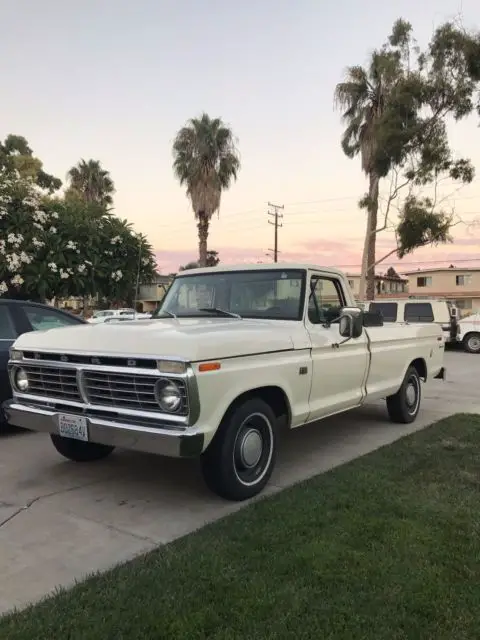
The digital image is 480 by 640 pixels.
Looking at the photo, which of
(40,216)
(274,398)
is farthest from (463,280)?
(274,398)

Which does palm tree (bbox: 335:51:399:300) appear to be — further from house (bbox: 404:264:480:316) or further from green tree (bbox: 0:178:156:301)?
house (bbox: 404:264:480:316)

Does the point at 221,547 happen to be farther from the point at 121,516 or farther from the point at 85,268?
the point at 85,268

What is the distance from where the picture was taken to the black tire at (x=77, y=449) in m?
5.39

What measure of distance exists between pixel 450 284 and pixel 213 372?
53782 millimetres

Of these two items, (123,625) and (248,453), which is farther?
(248,453)

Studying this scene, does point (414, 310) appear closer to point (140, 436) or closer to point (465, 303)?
point (140, 436)

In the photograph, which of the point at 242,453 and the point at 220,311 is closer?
the point at 242,453

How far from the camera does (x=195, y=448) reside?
3.77 m

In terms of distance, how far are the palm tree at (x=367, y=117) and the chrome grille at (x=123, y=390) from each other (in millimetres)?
20348

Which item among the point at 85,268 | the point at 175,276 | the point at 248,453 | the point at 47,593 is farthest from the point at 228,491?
the point at 85,268

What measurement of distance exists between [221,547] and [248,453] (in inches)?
39.8

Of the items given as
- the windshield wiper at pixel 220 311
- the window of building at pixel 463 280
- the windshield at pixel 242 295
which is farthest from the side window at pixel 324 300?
the window of building at pixel 463 280

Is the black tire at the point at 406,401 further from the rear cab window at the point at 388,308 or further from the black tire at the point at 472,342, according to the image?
the black tire at the point at 472,342

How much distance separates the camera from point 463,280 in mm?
53125
